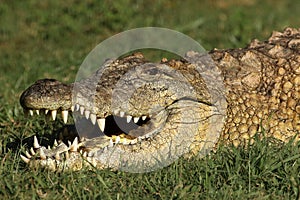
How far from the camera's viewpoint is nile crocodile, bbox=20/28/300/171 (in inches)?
198

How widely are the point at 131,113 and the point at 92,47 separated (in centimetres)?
457

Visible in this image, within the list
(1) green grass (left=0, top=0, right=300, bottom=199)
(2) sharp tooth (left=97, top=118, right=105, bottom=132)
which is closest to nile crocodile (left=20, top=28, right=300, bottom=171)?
(2) sharp tooth (left=97, top=118, right=105, bottom=132)

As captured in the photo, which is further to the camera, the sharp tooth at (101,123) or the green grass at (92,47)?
the sharp tooth at (101,123)

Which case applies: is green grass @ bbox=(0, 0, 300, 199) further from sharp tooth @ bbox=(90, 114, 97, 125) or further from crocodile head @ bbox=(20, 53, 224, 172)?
sharp tooth @ bbox=(90, 114, 97, 125)

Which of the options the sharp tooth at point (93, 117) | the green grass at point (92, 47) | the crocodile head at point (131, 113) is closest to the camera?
the green grass at point (92, 47)

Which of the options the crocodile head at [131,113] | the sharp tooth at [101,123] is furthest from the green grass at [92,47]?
the sharp tooth at [101,123]

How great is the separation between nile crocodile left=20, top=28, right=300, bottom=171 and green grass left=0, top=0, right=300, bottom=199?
25 cm

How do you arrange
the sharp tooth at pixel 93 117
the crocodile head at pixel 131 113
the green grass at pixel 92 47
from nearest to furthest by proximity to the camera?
the green grass at pixel 92 47
the crocodile head at pixel 131 113
the sharp tooth at pixel 93 117

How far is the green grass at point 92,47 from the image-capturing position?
14.9ft

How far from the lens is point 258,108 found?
5594 millimetres

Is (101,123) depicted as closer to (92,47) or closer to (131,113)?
(131,113)

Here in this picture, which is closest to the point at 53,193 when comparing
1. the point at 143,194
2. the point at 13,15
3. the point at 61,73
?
the point at 143,194

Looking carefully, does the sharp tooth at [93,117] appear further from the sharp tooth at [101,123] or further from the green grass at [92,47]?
the green grass at [92,47]

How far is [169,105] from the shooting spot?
17.5ft
